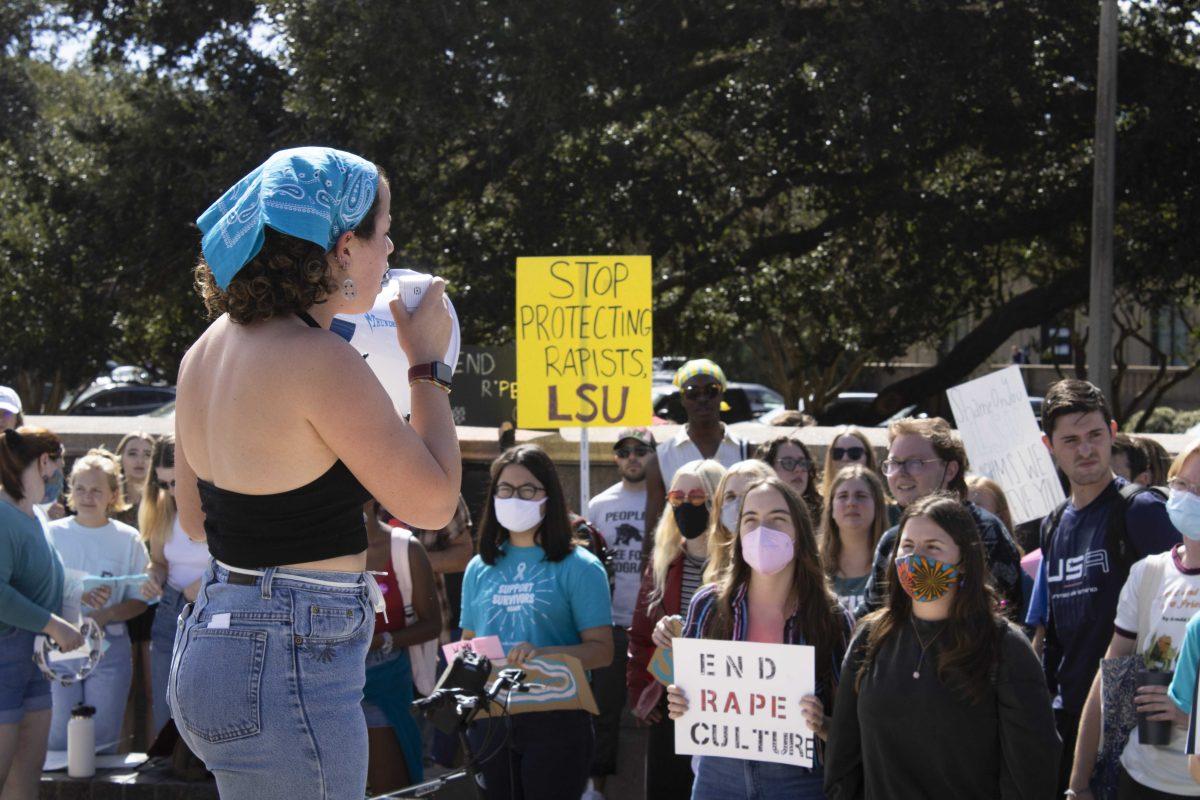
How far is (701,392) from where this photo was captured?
759cm

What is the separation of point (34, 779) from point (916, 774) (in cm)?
382

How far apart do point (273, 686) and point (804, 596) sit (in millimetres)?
2814

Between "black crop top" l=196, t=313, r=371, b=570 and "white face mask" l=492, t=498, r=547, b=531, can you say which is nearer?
"black crop top" l=196, t=313, r=371, b=570

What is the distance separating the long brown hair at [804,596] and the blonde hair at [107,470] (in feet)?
11.9

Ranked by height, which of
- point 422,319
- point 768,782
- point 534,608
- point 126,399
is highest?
point 126,399

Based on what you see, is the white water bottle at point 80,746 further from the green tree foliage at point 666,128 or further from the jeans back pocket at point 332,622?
the green tree foliage at point 666,128

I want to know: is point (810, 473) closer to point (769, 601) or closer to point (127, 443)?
point (769, 601)

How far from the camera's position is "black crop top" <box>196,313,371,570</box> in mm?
2289

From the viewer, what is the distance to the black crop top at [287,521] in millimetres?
2289

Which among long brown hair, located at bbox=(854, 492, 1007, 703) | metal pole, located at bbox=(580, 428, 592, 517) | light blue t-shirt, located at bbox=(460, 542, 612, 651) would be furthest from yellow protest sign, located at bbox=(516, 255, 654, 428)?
long brown hair, located at bbox=(854, 492, 1007, 703)

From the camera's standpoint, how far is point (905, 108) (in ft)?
44.3

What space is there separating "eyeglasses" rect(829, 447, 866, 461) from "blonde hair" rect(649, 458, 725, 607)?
2.14 ft

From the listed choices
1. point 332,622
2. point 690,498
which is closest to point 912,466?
point 690,498

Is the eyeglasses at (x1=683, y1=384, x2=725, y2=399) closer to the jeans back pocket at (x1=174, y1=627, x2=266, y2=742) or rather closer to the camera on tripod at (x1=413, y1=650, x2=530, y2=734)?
the camera on tripod at (x1=413, y1=650, x2=530, y2=734)
